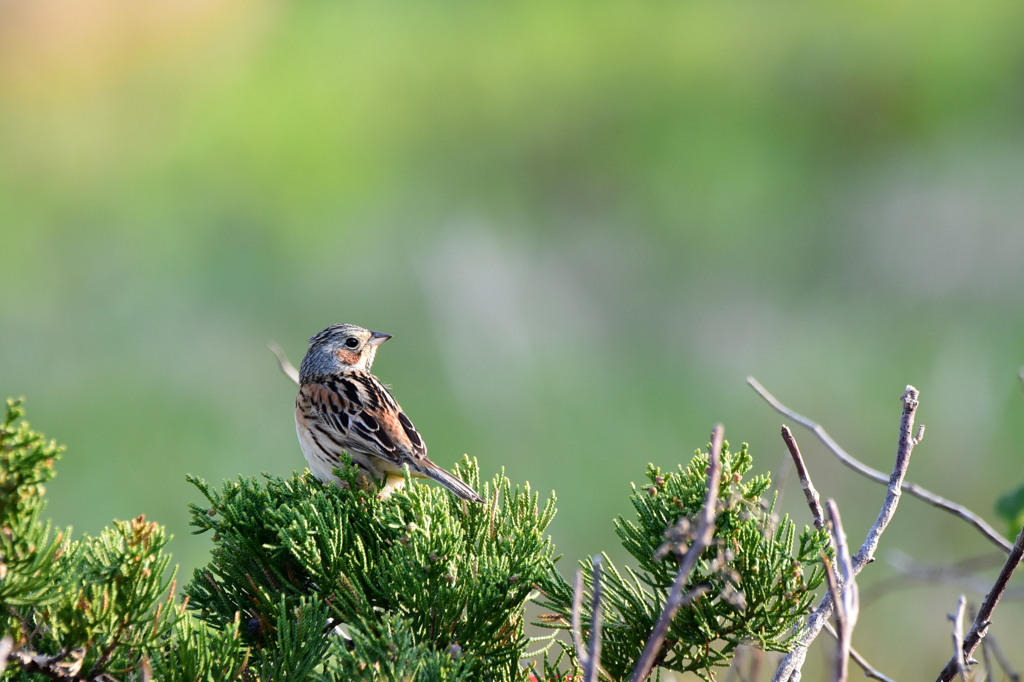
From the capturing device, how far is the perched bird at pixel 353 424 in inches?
85.6

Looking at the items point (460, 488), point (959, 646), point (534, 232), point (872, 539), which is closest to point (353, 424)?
point (460, 488)

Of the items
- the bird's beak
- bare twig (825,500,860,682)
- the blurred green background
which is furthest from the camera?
the blurred green background

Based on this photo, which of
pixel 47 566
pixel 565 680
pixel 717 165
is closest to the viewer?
pixel 47 566

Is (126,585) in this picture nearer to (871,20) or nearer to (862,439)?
(862,439)

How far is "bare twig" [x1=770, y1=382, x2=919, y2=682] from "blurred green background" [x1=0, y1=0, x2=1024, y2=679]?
10.2ft

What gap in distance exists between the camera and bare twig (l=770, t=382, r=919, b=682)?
1091mm

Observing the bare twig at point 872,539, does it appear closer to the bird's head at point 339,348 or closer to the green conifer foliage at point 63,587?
the green conifer foliage at point 63,587

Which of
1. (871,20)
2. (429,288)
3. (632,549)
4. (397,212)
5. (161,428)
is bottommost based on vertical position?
(632,549)

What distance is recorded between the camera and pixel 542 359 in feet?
16.5

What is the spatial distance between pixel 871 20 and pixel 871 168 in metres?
1.00

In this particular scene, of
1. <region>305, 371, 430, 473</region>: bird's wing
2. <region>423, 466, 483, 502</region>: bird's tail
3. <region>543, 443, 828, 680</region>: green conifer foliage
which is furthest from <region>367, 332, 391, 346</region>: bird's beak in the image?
<region>543, 443, 828, 680</region>: green conifer foliage

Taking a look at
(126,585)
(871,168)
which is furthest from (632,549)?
(871,168)

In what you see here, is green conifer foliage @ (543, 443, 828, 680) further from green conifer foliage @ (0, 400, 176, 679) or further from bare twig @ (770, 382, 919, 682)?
green conifer foliage @ (0, 400, 176, 679)

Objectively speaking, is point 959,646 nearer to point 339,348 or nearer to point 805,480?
point 805,480
